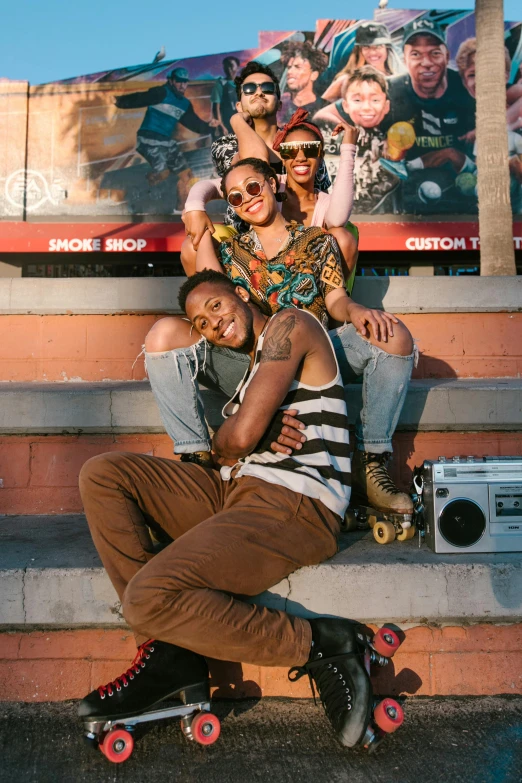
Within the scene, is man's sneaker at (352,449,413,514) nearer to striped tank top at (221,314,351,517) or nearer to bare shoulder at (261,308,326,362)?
striped tank top at (221,314,351,517)

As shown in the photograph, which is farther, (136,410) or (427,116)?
(427,116)

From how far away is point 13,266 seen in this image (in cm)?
1375

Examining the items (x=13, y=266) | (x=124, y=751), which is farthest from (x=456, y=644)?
(x=13, y=266)

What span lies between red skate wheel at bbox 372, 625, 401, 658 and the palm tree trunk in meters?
4.83

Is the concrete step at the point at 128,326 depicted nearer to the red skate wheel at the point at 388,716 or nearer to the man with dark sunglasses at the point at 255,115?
the man with dark sunglasses at the point at 255,115

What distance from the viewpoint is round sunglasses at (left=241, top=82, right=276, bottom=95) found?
12.1 ft

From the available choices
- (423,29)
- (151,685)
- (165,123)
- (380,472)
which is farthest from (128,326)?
(423,29)

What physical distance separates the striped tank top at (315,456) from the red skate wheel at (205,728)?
72 cm

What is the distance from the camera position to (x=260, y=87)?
3682 mm

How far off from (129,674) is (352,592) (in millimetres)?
753

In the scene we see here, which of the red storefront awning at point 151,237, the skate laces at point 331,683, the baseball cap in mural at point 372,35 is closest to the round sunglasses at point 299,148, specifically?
the skate laces at point 331,683

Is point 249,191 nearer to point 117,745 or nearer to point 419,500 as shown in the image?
point 419,500

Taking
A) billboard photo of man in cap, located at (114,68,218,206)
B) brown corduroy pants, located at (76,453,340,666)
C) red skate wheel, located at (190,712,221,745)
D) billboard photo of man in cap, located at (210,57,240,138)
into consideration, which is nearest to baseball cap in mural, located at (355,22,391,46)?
billboard photo of man in cap, located at (210,57,240,138)

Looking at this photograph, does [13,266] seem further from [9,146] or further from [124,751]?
[124,751]
